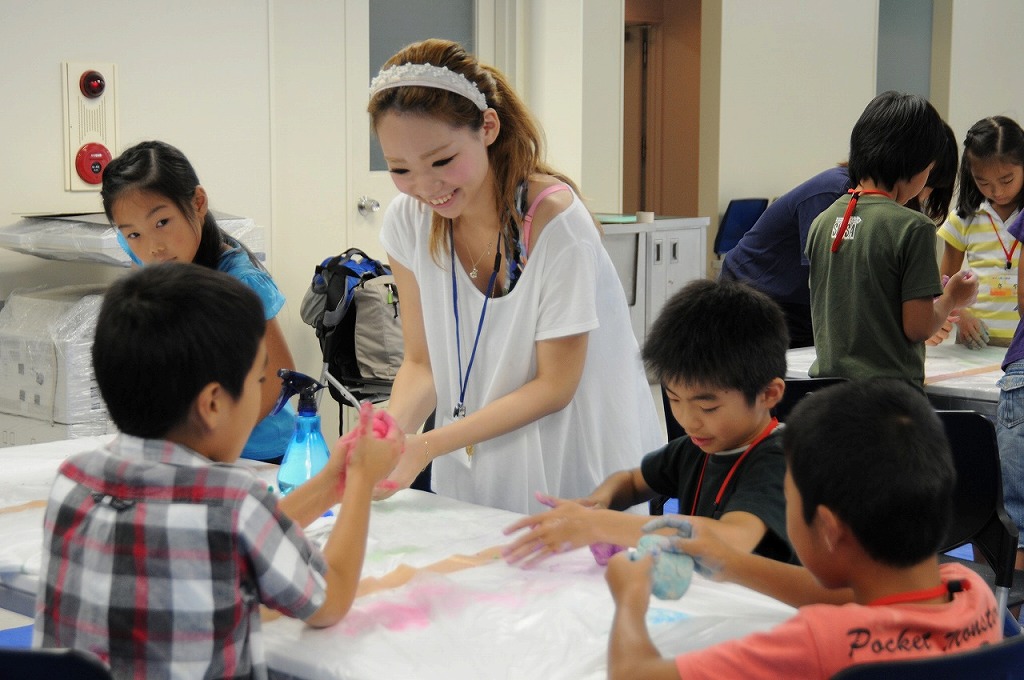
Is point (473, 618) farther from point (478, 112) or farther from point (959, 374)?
point (959, 374)

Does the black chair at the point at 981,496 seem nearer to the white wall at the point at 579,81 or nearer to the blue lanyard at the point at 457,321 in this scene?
the blue lanyard at the point at 457,321

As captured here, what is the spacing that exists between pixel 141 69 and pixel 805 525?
3.51 metres

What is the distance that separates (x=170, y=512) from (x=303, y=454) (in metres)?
0.76

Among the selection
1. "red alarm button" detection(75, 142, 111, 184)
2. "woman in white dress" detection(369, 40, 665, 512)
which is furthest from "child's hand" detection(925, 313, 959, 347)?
"red alarm button" detection(75, 142, 111, 184)

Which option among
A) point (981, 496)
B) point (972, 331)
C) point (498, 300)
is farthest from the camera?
point (972, 331)

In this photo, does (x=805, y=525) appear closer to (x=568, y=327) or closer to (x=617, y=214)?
(x=568, y=327)

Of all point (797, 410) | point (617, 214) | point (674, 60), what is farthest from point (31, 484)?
point (674, 60)

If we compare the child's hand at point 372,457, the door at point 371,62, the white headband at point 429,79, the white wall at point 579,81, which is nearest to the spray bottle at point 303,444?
the child's hand at point 372,457

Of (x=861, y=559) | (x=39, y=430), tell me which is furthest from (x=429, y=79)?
(x=39, y=430)

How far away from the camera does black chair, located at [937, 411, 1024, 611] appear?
2.29 metres

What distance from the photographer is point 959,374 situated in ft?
10.0

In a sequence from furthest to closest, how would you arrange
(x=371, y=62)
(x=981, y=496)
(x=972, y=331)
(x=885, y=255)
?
(x=371, y=62), (x=972, y=331), (x=885, y=255), (x=981, y=496)

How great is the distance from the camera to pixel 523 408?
6.17 feet

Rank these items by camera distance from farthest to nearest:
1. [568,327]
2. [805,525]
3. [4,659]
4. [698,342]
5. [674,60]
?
[674,60] < [568,327] < [698,342] < [805,525] < [4,659]
